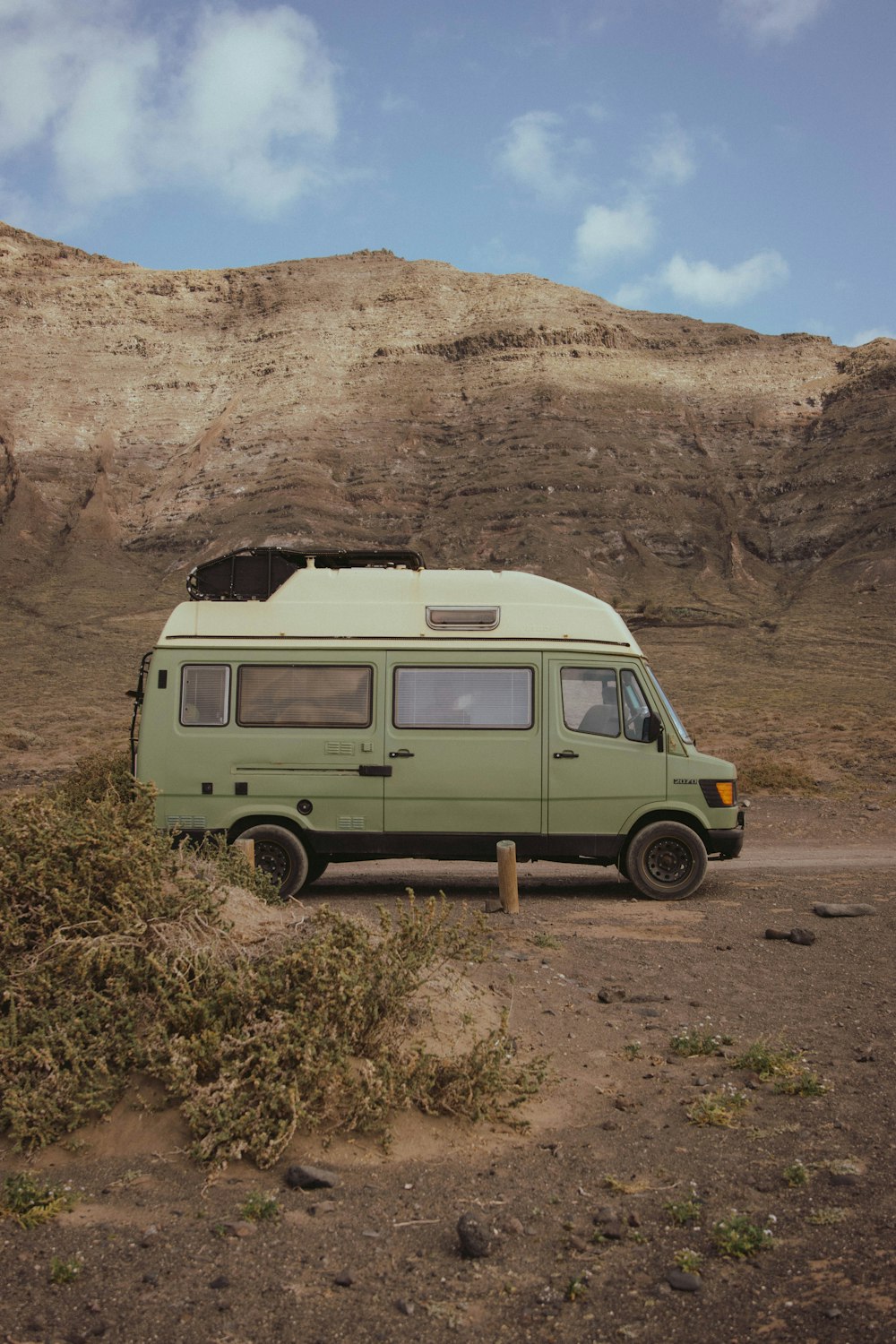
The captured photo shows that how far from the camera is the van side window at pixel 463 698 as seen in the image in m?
11.1

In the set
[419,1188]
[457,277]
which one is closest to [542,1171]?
[419,1188]

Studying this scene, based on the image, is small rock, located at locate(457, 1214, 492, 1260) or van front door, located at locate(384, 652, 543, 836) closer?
small rock, located at locate(457, 1214, 492, 1260)

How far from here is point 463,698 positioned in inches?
440

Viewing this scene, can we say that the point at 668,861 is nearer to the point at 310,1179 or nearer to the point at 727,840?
the point at 727,840

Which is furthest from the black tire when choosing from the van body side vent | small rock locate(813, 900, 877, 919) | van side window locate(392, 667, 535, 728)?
the van body side vent

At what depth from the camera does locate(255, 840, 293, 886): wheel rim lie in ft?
36.7

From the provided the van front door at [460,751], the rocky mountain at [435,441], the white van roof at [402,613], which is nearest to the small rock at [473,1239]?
the van front door at [460,751]

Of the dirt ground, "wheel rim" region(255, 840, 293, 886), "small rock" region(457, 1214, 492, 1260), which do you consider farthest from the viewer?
"wheel rim" region(255, 840, 293, 886)

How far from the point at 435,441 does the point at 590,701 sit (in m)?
72.2

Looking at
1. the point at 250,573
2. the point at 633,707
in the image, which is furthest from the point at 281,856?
the point at 633,707

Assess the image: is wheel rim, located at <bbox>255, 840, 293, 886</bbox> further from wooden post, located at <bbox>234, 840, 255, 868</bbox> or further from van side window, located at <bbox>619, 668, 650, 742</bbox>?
van side window, located at <bbox>619, 668, 650, 742</bbox>

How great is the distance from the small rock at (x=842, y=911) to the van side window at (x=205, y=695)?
20.5 feet

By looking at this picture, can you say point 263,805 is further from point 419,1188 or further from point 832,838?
point 832,838

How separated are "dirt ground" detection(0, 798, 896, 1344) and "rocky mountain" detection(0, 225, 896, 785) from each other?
5058 cm
